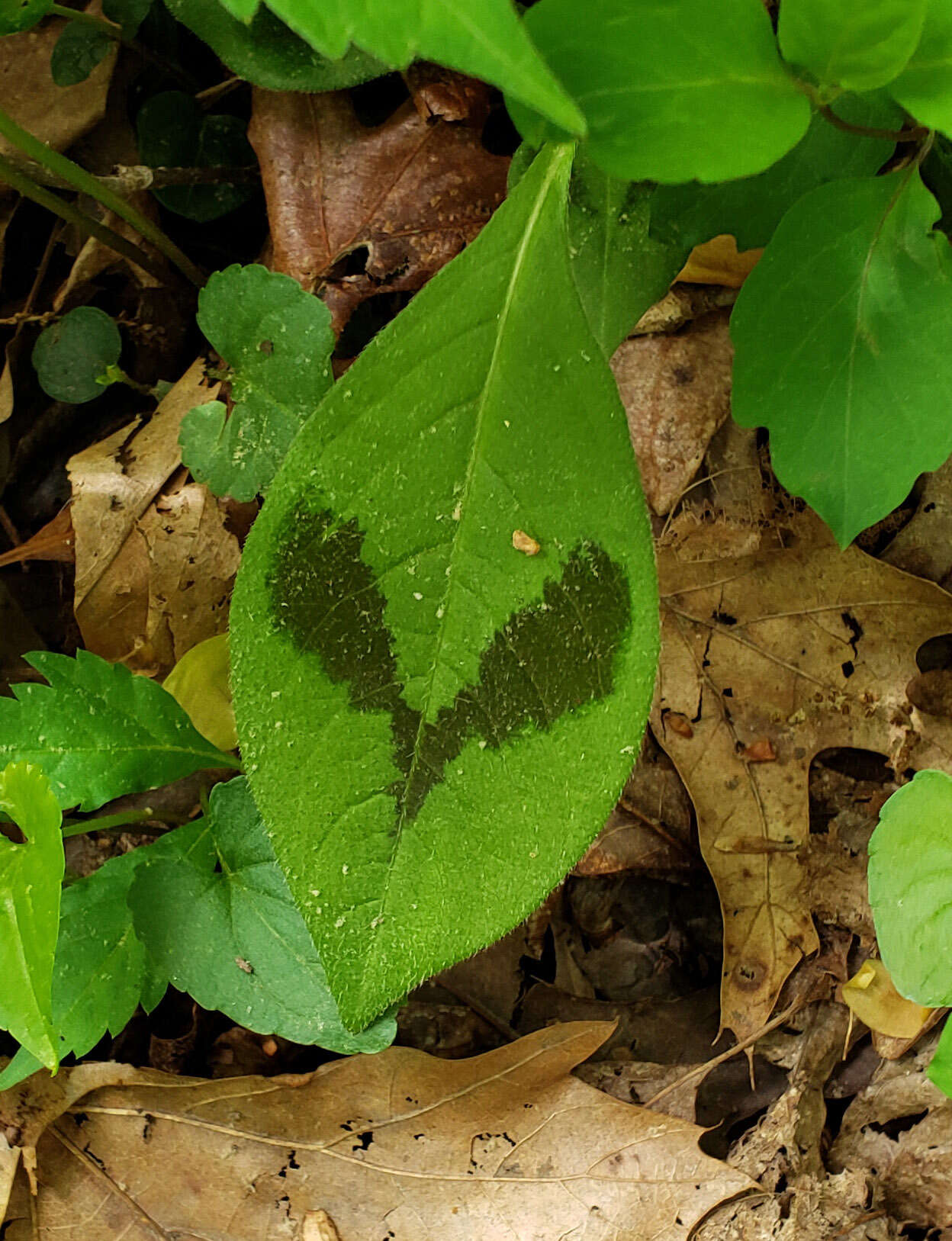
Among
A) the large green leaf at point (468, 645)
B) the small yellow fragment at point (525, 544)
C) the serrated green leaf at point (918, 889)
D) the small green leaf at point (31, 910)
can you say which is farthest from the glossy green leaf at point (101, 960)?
the serrated green leaf at point (918, 889)

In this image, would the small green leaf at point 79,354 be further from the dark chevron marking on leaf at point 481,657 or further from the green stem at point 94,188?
the dark chevron marking on leaf at point 481,657

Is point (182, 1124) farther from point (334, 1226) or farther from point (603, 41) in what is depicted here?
point (603, 41)


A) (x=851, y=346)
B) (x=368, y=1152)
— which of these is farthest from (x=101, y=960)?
(x=851, y=346)

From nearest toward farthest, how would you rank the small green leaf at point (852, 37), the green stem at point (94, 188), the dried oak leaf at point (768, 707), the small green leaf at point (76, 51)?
the small green leaf at point (852, 37) → the green stem at point (94, 188) → the small green leaf at point (76, 51) → the dried oak leaf at point (768, 707)

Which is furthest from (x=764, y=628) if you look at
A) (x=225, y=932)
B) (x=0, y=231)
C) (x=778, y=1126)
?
(x=0, y=231)

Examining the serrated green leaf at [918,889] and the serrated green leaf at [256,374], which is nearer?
the serrated green leaf at [918,889]
